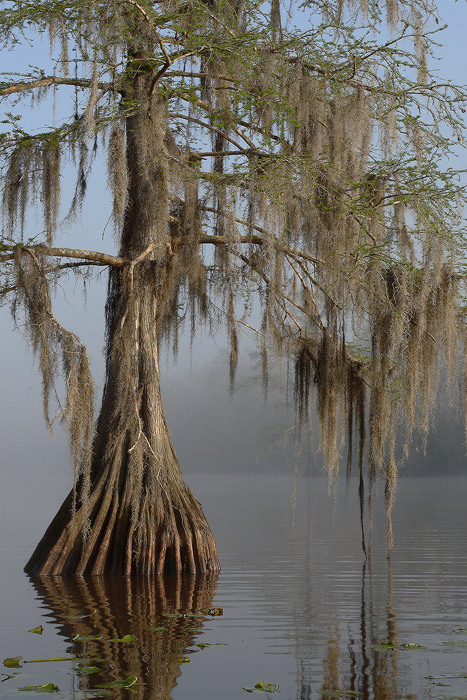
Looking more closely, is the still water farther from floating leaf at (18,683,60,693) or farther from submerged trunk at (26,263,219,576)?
submerged trunk at (26,263,219,576)

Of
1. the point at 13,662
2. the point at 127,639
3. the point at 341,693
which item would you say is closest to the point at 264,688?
the point at 341,693

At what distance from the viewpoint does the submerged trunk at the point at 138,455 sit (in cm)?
984

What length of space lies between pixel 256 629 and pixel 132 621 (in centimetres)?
104

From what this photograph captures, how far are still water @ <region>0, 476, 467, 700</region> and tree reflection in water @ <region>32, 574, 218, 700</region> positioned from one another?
0.05 feet

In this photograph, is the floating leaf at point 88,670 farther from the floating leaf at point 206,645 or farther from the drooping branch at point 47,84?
the drooping branch at point 47,84

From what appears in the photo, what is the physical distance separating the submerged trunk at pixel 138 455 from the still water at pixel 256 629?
1.22ft

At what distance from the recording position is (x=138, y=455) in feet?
32.8

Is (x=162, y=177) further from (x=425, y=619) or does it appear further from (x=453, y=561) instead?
(x=453, y=561)

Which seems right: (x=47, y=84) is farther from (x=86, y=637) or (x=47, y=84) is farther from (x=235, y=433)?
(x=235, y=433)

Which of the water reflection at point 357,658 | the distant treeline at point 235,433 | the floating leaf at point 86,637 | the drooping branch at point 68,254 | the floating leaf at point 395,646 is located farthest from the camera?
the distant treeline at point 235,433

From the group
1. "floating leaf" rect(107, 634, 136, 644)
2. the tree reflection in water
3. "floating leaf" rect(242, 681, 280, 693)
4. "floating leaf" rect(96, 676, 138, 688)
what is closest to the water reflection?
"floating leaf" rect(242, 681, 280, 693)

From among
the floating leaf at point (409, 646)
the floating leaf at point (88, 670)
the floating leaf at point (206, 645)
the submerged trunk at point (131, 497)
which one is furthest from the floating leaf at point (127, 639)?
the submerged trunk at point (131, 497)

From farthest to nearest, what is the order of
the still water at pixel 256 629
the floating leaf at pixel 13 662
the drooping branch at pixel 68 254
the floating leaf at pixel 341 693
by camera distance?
the drooping branch at pixel 68 254 < the floating leaf at pixel 13 662 < the still water at pixel 256 629 < the floating leaf at pixel 341 693

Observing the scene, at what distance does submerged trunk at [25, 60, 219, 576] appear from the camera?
9844mm
